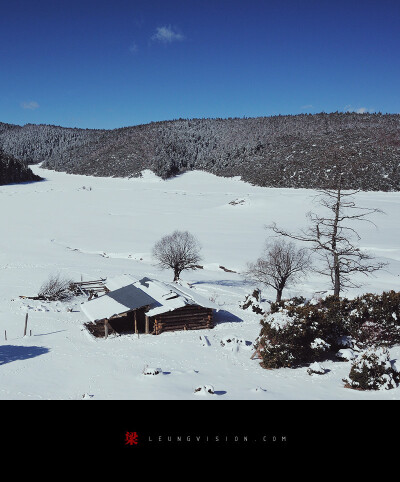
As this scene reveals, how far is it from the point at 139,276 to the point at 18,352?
1609 cm

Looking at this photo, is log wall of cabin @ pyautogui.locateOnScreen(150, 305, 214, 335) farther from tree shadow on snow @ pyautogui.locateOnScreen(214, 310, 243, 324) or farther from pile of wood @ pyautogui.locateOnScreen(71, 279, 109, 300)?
pile of wood @ pyautogui.locateOnScreen(71, 279, 109, 300)

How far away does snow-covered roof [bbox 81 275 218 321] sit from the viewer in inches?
932

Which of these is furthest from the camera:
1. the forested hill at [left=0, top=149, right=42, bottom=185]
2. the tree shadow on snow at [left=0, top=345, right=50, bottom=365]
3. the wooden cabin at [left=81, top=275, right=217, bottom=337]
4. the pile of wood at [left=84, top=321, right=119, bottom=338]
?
the forested hill at [left=0, top=149, right=42, bottom=185]

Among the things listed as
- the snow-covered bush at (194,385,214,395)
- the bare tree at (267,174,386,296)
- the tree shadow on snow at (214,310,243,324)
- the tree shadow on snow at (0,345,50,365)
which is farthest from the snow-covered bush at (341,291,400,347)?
the tree shadow on snow at (0,345,50,365)

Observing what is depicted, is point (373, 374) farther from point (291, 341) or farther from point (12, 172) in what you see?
point (12, 172)

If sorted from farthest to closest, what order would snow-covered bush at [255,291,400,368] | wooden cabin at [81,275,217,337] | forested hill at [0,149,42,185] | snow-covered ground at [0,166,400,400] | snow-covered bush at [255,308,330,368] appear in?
forested hill at [0,149,42,185] → wooden cabin at [81,275,217,337] → snow-covered bush at [255,291,400,368] → snow-covered bush at [255,308,330,368] → snow-covered ground at [0,166,400,400]

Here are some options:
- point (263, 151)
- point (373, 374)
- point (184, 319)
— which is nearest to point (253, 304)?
point (184, 319)

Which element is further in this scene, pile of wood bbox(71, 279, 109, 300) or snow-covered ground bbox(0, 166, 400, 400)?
pile of wood bbox(71, 279, 109, 300)

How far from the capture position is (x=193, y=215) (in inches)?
2923

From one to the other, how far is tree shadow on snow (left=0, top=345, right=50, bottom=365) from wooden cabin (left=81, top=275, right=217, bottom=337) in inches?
158

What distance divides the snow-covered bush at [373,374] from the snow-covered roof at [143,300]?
12.1 meters

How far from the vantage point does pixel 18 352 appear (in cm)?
1939

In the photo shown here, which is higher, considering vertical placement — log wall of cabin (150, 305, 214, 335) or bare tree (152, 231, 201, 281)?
bare tree (152, 231, 201, 281)
